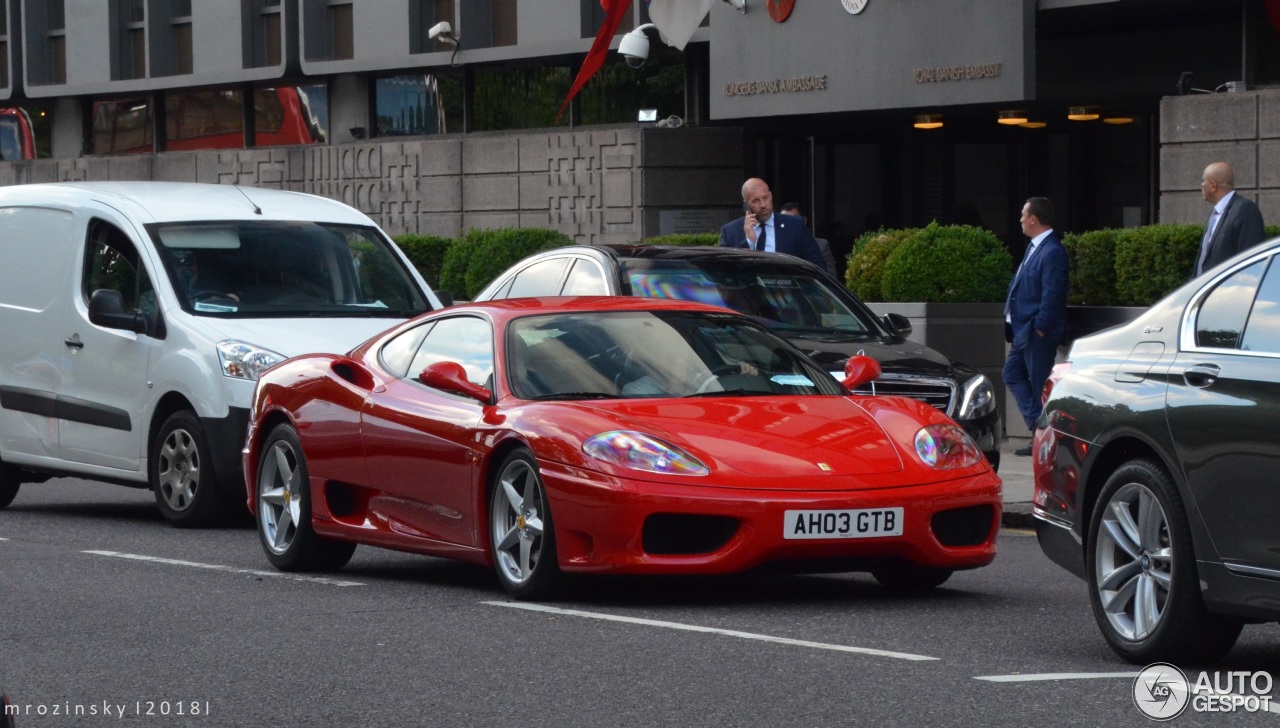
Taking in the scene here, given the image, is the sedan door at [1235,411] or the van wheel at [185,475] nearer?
the sedan door at [1235,411]

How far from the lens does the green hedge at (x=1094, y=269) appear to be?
688 inches

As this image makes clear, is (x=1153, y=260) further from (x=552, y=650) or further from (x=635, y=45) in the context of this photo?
(x=552, y=650)

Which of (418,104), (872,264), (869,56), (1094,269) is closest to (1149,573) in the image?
(1094,269)

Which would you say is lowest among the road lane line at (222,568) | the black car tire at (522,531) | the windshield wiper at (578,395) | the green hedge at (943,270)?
the road lane line at (222,568)

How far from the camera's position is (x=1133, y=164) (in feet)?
82.6

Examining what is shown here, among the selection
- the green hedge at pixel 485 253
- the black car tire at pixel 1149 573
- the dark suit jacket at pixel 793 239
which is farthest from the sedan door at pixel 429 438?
the green hedge at pixel 485 253

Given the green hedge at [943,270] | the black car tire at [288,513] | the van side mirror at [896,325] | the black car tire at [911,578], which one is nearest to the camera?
the black car tire at [911,578]

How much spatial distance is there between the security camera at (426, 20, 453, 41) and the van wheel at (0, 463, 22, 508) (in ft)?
52.2

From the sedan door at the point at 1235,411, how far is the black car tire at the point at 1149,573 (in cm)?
17

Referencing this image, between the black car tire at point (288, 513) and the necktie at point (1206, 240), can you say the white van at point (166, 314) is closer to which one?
the black car tire at point (288, 513)

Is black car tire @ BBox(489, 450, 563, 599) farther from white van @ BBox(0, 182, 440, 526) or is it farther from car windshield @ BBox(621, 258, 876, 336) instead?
car windshield @ BBox(621, 258, 876, 336)

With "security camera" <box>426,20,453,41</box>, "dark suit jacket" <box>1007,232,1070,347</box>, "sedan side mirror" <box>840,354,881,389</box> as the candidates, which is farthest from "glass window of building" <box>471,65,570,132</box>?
"sedan side mirror" <box>840,354,881,389</box>

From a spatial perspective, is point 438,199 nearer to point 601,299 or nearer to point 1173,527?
point 601,299

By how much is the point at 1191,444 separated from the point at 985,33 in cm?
1580
